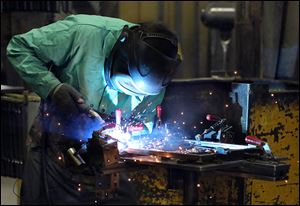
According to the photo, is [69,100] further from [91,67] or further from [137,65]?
[137,65]

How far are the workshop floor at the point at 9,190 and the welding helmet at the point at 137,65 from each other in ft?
3.01

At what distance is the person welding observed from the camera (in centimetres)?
184

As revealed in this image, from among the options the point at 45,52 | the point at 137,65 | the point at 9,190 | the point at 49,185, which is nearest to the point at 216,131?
the point at 137,65

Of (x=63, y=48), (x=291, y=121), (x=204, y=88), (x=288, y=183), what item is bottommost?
(x=288, y=183)

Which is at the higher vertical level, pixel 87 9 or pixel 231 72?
pixel 87 9

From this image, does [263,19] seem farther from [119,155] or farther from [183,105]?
[119,155]

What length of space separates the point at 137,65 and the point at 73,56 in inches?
8.9

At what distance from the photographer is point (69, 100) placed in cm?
188

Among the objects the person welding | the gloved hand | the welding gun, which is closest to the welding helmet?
the person welding

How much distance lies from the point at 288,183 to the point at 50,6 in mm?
1708

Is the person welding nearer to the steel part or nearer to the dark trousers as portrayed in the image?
the steel part

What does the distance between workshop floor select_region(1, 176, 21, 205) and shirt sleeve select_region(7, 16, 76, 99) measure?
78 cm

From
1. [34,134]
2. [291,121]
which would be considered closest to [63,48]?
[34,134]

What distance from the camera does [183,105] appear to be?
7.84 feet
